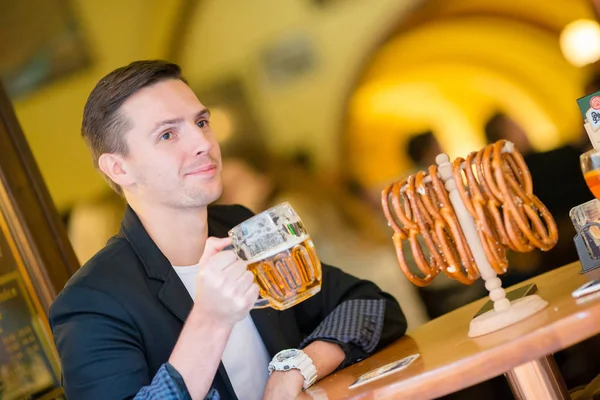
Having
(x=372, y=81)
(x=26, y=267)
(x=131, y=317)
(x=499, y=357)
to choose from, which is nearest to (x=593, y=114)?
(x=499, y=357)

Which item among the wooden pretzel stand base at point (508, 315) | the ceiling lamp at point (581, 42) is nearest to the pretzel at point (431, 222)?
the wooden pretzel stand base at point (508, 315)

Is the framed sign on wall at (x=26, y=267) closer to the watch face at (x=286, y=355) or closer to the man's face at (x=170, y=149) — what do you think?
the man's face at (x=170, y=149)

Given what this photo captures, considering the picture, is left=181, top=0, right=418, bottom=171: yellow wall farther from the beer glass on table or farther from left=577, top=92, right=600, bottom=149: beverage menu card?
the beer glass on table

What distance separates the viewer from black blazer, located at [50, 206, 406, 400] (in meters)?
1.78

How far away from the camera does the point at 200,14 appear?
348 centimetres

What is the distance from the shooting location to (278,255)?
1.67 m

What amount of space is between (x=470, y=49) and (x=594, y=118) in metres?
1.72

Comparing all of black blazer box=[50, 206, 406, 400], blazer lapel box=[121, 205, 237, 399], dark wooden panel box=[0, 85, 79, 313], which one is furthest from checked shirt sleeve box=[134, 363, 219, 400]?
dark wooden panel box=[0, 85, 79, 313]

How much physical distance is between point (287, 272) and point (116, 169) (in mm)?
764

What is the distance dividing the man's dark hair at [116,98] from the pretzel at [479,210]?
2.81 ft

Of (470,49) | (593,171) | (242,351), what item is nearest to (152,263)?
(242,351)

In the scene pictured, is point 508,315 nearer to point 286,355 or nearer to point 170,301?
point 286,355

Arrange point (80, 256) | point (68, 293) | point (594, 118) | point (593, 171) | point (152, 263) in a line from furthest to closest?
point (80, 256) → point (152, 263) → point (68, 293) → point (594, 118) → point (593, 171)

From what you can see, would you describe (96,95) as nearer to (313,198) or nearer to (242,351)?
(242,351)
